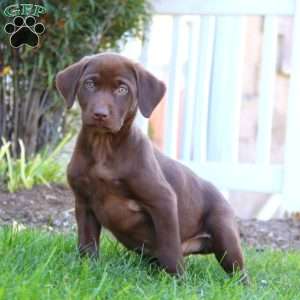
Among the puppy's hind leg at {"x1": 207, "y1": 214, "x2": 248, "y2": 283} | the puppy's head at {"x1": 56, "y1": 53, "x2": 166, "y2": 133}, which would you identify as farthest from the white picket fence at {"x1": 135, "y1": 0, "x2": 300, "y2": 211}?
the puppy's head at {"x1": 56, "y1": 53, "x2": 166, "y2": 133}

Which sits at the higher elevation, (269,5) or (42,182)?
(269,5)

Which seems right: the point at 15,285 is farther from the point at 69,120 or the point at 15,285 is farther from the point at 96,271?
the point at 69,120

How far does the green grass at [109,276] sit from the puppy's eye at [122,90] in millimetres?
785

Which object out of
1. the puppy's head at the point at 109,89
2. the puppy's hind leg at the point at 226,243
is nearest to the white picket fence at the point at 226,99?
the puppy's hind leg at the point at 226,243

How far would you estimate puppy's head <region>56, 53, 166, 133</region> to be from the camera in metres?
4.05

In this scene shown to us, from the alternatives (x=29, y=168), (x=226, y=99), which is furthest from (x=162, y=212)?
(x=226, y=99)

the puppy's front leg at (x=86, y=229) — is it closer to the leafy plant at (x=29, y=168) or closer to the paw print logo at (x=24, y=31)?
the paw print logo at (x=24, y=31)

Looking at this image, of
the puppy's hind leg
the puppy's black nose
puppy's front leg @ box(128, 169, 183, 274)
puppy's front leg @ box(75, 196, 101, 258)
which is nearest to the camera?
the puppy's black nose

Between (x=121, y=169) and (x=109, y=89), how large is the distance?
402 mm

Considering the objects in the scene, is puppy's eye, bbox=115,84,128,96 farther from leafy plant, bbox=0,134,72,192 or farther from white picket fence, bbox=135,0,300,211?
white picket fence, bbox=135,0,300,211

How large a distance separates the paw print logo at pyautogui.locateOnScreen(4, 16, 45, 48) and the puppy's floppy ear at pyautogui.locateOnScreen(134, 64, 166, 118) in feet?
6.85

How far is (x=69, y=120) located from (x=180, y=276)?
11.9 ft

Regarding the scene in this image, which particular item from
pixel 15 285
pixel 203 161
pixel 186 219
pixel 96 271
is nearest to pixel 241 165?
pixel 203 161

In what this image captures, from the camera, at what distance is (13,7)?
6223 millimetres
